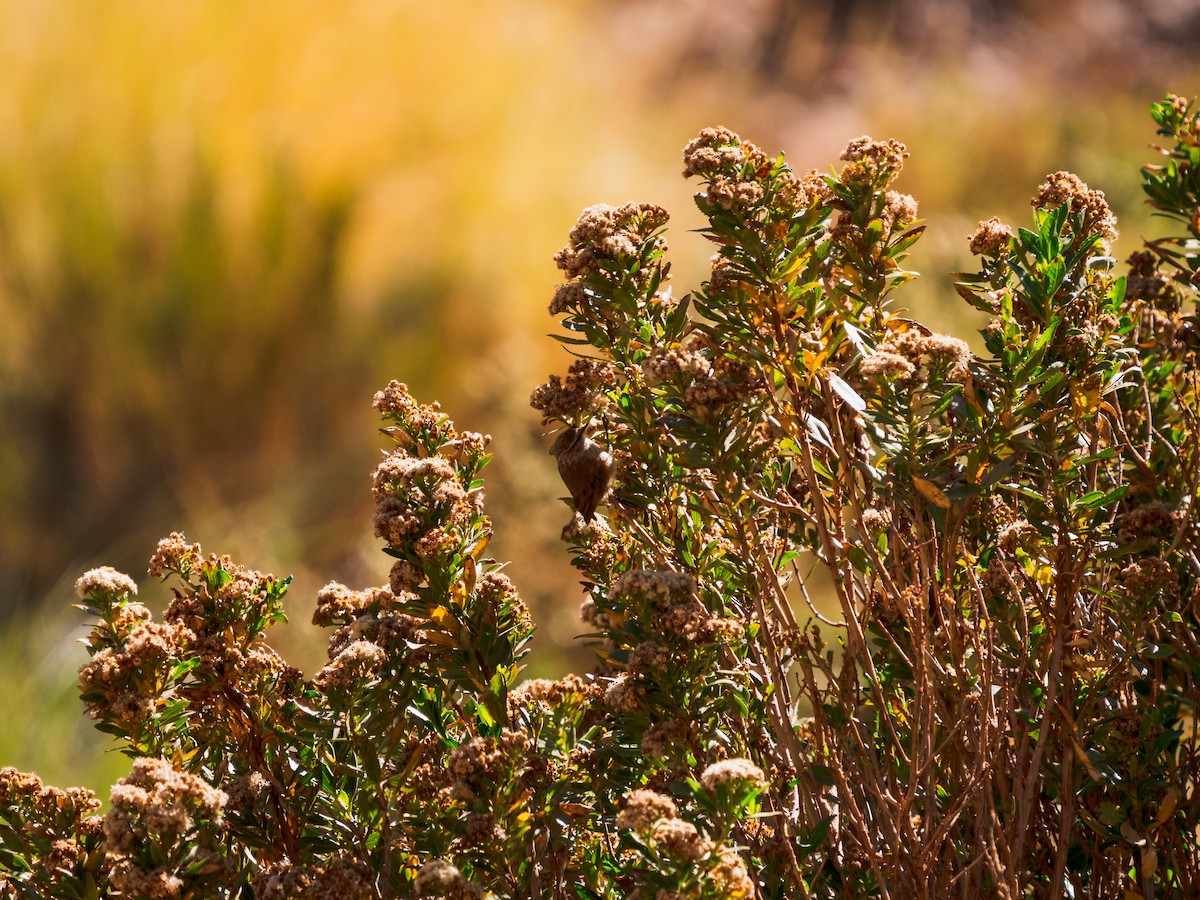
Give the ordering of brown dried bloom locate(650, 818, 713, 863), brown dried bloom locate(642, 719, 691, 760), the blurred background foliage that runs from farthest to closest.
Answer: the blurred background foliage, brown dried bloom locate(642, 719, 691, 760), brown dried bloom locate(650, 818, 713, 863)

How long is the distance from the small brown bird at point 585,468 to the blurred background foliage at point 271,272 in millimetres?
4077

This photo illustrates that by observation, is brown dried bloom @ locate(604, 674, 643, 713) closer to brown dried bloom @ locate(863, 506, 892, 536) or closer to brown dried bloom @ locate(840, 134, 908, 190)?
brown dried bloom @ locate(863, 506, 892, 536)

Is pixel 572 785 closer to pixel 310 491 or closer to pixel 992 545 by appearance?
pixel 992 545

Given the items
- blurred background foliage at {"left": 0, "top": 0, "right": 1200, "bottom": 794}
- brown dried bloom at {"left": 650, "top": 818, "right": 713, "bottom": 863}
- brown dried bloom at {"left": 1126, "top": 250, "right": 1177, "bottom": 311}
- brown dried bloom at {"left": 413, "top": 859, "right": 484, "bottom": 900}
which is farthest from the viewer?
blurred background foliage at {"left": 0, "top": 0, "right": 1200, "bottom": 794}

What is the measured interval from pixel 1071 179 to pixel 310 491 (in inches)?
227

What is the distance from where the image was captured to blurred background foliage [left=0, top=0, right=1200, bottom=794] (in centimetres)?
636

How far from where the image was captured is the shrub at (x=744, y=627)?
1244 millimetres

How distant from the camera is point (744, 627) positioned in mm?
1444

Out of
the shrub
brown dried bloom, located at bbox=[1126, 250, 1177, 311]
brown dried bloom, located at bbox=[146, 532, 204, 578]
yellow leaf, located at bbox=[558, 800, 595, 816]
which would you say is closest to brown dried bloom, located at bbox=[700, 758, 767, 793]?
the shrub

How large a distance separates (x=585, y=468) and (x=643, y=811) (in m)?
0.39

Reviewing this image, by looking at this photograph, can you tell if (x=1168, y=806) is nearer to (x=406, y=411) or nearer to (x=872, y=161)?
(x=872, y=161)

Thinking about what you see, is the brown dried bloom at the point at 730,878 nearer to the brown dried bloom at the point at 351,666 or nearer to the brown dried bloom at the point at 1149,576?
the brown dried bloom at the point at 351,666

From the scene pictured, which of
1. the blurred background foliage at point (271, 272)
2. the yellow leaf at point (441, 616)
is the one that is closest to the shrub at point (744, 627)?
the yellow leaf at point (441, 616)

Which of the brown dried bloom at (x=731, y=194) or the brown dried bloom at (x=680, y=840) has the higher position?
the brown dried bloom at (x=731, y=194)
